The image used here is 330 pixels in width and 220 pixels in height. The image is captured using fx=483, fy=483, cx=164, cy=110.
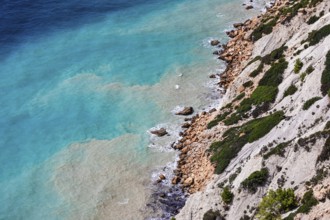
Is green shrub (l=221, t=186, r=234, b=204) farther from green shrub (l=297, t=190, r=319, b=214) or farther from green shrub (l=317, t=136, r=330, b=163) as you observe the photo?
green shrub (l=297, t=190, r=319, b=214)

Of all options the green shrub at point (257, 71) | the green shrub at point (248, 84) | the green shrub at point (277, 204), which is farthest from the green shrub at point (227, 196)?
the green shrub at point (257, 71)

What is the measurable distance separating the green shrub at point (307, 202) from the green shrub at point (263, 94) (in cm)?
2135

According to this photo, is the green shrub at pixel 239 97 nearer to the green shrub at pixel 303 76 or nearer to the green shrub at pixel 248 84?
the green shrub at pixel 248 84

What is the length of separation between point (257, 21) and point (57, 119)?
129ft

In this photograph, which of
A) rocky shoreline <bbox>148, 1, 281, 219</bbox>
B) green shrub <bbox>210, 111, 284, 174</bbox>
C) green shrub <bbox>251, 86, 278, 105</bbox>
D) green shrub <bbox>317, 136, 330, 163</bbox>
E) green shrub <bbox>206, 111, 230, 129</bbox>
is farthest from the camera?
green shrub <bbox>206, 111, 230, 129</bbox>

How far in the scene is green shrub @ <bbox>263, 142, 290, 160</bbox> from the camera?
4325 centimetres

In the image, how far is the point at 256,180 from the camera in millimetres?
42594

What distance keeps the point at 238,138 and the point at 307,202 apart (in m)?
18.3

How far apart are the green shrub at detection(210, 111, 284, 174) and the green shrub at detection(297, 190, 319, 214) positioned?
13.9 metres

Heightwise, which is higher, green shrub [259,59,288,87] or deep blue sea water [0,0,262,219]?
green shrub [259,59,288,87]

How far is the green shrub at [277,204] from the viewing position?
37.0m

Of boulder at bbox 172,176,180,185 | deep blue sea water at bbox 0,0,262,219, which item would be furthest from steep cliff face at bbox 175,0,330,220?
deep blue sea water at bbox 0,0,262,219

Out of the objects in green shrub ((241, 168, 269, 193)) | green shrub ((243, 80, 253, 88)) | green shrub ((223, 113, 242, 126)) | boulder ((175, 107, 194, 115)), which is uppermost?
green shrub ((241, 168, 269, 193))

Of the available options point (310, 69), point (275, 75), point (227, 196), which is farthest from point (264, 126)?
point (275, 75)
